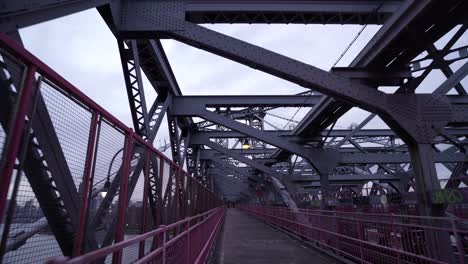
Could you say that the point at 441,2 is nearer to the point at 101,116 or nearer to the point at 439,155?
the point at 101,116

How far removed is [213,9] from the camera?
8320 millimetres

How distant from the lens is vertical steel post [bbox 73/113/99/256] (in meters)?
2.77

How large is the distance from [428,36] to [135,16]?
7.78m

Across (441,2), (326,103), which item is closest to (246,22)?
(441,2)

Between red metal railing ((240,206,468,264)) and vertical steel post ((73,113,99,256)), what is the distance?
18.8 ft

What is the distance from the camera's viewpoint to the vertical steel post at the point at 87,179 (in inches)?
109

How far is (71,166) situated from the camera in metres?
2.88

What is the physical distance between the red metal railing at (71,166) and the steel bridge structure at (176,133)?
0.04ft

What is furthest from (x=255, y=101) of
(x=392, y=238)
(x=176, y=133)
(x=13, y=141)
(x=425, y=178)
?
(x=13, y=141)

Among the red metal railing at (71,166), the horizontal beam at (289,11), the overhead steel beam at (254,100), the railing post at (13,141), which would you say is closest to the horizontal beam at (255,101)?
the overhead steel beam at (254,100)

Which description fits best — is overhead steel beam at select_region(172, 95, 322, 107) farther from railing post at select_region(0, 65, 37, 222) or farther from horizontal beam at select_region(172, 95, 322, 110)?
railing post at select_region(0, 65, 37, 222)

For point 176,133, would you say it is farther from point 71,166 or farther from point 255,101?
point 71,166

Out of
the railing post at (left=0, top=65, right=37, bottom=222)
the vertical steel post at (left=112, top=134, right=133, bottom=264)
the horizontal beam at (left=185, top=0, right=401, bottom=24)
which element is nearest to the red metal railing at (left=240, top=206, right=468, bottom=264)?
the vertical steel post at (left=112, top=134, right=133, bottom=264)

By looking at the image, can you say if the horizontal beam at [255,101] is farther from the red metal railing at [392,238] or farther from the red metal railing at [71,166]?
the red metal railing at [71,166]
